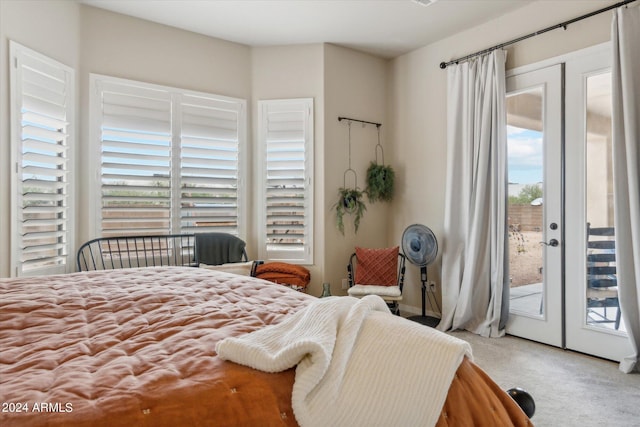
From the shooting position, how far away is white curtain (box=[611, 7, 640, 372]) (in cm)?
264

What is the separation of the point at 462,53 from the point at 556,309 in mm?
2534

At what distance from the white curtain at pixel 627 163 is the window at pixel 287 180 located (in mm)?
2624

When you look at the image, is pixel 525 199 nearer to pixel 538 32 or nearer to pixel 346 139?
pixel 538 32

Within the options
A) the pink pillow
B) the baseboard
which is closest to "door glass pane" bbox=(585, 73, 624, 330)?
the baseboard

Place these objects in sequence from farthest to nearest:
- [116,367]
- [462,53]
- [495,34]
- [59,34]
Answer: [462,53], [495,34], [59,34], [116,367]

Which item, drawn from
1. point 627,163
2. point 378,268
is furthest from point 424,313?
point 627,163

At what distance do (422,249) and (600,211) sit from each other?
147 cm

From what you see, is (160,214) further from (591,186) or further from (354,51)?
(591,186)

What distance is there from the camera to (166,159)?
12.5 ft

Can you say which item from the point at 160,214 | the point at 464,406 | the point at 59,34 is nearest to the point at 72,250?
the point at 160,214

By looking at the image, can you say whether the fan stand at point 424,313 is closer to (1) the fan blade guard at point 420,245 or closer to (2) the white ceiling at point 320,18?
(1) the fan blade guard at point 420,245

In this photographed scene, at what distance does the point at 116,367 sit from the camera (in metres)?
0.98

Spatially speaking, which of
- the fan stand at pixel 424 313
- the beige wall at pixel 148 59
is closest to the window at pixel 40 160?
the beige wall at pixel 148 59

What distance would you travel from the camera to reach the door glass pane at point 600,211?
288 centimetres
